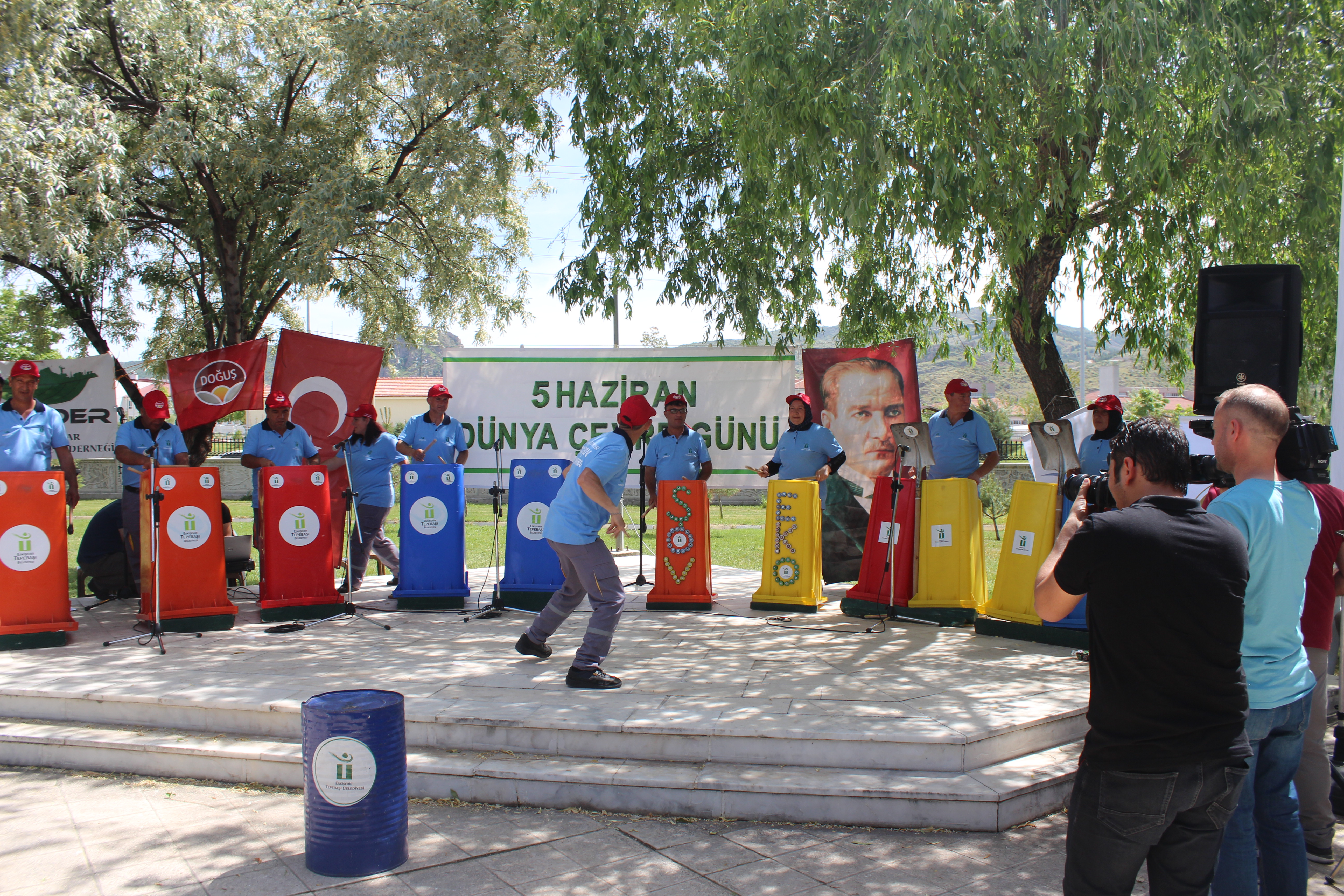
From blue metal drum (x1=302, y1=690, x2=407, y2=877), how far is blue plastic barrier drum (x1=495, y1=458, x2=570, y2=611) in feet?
15.5

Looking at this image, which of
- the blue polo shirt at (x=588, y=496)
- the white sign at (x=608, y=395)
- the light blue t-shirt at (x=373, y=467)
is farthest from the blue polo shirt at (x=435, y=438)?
the blue polo shirt at (x=588, y=496)

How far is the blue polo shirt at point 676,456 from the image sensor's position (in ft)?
29.7

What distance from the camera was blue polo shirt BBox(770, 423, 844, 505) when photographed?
896cm

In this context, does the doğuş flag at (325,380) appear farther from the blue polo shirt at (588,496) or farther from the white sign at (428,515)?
the blue polo shirt at (588,496)

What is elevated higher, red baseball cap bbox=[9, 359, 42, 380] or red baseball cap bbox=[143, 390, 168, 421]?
red baseball cap bbox=[9, 359, 42, 380]

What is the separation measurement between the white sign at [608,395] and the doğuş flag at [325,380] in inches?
56.4

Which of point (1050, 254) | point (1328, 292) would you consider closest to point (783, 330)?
point (1050, 254)

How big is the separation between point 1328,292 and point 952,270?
3500mm

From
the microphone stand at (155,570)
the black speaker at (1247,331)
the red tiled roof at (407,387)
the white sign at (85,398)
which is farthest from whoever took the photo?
the red tiled roof at (407,387)

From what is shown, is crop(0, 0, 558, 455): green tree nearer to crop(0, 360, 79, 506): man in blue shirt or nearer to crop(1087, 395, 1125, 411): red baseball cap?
crop(0, 360, 79, 506): man in blue shirt

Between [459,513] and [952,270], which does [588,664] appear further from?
[952,270]

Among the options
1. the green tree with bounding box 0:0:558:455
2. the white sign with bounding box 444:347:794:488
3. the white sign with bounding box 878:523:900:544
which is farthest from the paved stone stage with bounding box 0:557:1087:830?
the green tree with bounding box 0:0:558:455

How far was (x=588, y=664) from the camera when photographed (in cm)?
588

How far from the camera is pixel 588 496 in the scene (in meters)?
5.92
